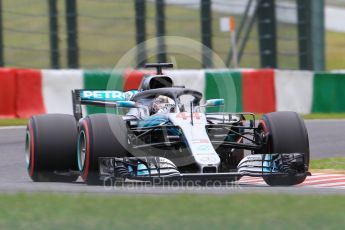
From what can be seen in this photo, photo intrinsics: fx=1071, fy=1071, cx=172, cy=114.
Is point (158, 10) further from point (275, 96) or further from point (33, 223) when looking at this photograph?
point (33, 223)

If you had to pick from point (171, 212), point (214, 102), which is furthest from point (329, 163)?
point (171, 212)

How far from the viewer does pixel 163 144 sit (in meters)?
10.8

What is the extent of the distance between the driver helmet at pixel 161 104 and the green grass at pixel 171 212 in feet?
8.99

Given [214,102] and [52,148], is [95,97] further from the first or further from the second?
[214,102]

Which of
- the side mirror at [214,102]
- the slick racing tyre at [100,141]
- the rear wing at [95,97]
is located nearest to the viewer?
the slick racing tyre at [100,141]

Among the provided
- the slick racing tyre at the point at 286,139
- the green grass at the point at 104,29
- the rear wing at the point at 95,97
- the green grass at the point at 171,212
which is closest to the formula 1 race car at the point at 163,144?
the slick racing tyre at the point at 286,139

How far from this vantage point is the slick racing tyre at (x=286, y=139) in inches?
430

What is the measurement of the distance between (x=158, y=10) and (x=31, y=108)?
440cm

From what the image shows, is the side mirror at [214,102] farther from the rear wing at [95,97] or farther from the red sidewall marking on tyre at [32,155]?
the red sidewall marking on tyre at [32,155]

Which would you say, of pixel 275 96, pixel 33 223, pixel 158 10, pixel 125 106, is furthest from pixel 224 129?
pixel 158 10

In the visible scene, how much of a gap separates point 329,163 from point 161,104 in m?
3.23

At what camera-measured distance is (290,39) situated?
2217 cm

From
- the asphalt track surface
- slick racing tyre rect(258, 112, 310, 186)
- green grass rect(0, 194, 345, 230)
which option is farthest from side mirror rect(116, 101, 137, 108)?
green grass rect(0, 194, 345, 230)

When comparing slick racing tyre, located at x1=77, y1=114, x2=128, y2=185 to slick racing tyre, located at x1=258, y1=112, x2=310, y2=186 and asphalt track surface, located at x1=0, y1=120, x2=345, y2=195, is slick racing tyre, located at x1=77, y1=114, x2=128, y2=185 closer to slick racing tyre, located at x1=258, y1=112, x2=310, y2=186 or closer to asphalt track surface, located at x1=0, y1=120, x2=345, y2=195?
asphalt track surface, located at x1=0, y1=120, x2=345, y2=195
